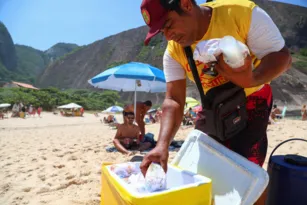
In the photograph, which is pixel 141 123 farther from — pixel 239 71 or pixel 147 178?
pixel 239 71

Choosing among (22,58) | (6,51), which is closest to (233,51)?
(6,51)

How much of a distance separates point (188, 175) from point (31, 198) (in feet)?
6.28

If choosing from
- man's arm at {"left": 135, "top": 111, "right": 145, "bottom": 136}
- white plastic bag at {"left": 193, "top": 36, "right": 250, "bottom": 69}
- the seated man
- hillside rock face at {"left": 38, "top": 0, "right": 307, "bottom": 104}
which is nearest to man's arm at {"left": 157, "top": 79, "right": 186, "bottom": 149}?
white plastic bag at {"left": 193, "top": 36, "right": 250, "bottom": 69}

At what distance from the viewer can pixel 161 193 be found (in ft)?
2.63

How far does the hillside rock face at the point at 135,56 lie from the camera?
3353 centimetres

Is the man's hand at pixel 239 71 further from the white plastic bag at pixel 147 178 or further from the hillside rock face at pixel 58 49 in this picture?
the hillside rock face at pixel 58 49

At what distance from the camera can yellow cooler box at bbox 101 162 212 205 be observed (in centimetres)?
78

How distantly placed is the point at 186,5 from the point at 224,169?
818 millimetres

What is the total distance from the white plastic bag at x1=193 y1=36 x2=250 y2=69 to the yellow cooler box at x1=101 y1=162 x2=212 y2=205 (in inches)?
18.5

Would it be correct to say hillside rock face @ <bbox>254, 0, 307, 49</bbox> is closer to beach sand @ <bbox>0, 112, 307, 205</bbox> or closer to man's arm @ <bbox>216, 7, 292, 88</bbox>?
beach sand @ <bbox>0, 112, 307, 205</bbox>

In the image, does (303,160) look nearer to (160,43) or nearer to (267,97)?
(267,97)

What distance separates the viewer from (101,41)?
211 feet

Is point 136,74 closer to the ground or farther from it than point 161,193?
farther from it

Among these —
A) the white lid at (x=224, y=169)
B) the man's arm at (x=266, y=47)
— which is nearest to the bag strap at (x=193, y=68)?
the white lid at (x=224, y=169)
